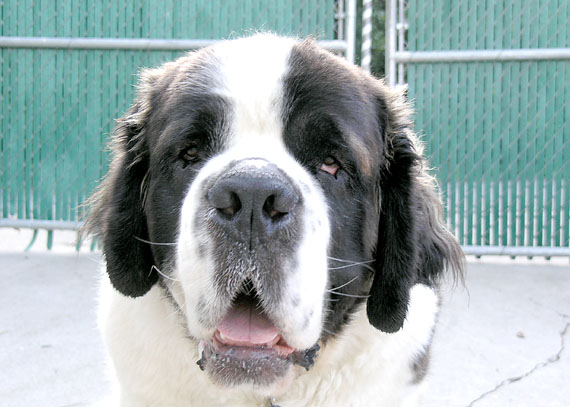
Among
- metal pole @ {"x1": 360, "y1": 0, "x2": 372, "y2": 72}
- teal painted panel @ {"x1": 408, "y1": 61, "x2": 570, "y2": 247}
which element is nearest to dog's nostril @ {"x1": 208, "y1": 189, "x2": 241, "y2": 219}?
metal pole @ {"x1": 360, "y1": 0, "x2": 372, "y2": 72}

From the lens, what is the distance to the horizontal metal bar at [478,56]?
5336 millimetres

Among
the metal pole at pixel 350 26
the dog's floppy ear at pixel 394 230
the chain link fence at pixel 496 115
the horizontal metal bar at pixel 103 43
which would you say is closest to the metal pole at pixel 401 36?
the chain link fence at pixel 496 115

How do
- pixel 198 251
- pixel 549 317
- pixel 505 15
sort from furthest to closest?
pixel 505 15 < pixel 549 317 < pixel 198 251

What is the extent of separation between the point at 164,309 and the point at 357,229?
728 millimetres

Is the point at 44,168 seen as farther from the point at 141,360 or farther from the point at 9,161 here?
the point at 141,360

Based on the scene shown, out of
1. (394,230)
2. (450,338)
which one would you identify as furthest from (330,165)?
(450,338)

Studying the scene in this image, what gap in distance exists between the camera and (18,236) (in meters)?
6.88

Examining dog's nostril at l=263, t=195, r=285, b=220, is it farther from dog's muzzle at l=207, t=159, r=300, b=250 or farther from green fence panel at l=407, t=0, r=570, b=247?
green fence panel at l=407, t=0, r=570, b=247

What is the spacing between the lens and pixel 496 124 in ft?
17.9

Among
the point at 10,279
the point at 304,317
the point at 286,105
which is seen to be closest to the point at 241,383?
the point at 304,317

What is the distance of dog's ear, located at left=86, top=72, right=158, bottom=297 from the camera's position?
216 cm

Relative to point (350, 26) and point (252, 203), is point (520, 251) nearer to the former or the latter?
point (350, 26)

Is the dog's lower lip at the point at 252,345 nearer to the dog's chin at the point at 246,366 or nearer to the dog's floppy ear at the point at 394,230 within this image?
the dog's chin at the point at 246,366

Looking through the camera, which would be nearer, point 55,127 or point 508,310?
point 508,310
